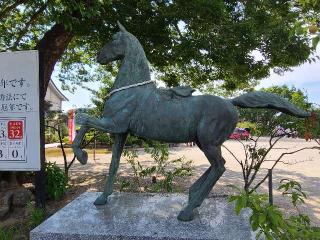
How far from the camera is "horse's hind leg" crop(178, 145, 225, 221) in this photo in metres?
3.37

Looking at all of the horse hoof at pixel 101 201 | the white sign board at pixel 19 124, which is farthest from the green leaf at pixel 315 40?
the white sign board at pixel 19 124

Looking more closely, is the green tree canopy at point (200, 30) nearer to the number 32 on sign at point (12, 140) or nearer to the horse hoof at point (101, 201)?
the number 32 on sign at point (12, 140)

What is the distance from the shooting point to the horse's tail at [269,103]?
327 cm

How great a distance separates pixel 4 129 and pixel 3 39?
430 centimetres

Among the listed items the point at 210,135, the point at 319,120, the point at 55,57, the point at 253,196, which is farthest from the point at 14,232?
the point at 253,196

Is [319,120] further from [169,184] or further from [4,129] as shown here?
Result: [4,129]

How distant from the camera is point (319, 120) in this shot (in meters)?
4.66

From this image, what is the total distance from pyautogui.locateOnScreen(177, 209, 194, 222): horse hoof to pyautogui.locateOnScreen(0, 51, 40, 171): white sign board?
3.58 m

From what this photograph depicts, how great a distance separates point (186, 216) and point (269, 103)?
1.21 m

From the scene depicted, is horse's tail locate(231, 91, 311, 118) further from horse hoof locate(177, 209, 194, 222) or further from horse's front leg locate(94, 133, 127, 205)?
horse's front leg locate(94, 133, 127, 205)

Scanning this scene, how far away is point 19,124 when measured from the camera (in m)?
6.24

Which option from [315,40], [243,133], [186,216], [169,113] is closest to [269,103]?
Answer: [169,113]

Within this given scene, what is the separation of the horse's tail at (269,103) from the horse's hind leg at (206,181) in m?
0.47

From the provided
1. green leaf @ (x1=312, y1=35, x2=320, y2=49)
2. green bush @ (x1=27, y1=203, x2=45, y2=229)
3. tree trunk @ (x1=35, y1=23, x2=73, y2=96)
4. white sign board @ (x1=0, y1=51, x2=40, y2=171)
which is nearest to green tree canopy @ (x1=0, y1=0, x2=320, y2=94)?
tree trunk @ (x1=35, y1=23, x2=73, y2=96)
